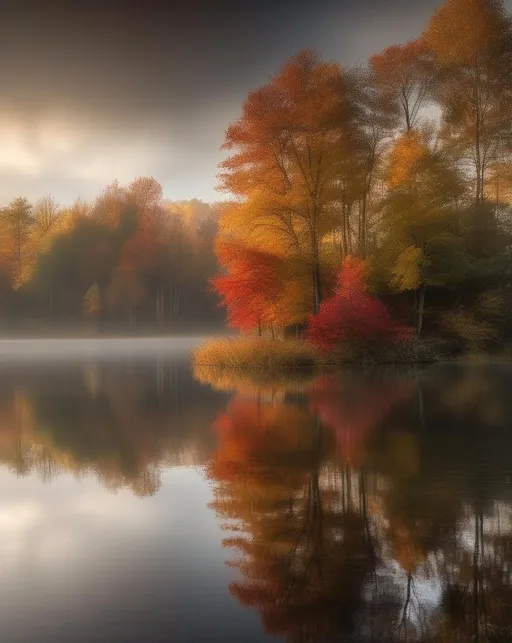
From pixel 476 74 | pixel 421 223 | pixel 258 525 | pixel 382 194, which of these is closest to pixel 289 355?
pixel 421 223

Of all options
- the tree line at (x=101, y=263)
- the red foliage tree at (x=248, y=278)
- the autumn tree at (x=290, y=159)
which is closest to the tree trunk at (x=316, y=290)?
the autumn tree at (x=290, y=159)

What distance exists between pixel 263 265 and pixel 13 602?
76.9ft

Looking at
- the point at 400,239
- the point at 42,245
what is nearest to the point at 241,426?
the point at 400,239

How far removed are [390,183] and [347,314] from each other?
7761 millimetres

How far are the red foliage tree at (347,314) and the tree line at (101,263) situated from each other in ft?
139

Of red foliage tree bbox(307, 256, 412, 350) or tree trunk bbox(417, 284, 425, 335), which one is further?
tree trunk bbox(417, 284, 425, 335)

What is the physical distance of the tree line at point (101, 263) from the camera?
225ft

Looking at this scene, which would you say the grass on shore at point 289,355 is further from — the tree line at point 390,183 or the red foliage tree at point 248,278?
the red foliage tree at point 248,278

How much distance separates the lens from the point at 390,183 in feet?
107

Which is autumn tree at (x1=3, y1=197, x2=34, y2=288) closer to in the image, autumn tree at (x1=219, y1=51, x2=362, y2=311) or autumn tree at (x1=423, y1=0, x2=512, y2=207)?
autumn tree at (x1=219, y1=51, x2=362, y2=311)

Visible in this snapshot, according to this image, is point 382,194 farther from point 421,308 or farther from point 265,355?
point 265,355

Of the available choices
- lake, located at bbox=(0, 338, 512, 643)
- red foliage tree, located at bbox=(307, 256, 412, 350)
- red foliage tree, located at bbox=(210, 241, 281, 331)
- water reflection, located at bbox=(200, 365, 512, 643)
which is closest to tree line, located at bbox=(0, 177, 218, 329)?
red foliage tree, located at bbox=(210, 241, 281, 331)

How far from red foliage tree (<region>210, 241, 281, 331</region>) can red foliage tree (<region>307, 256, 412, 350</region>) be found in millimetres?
2157

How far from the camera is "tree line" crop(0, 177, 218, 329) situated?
68500 mm
